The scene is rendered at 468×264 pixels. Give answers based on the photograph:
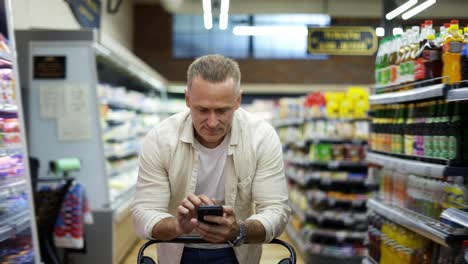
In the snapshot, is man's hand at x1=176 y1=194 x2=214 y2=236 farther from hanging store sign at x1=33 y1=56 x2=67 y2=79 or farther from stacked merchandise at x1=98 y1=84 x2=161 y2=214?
stacked merchandise at x1=98 y1=84 x2=161 y2=214

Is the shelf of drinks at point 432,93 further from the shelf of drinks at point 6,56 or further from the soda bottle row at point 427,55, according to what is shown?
the shelf of drinks at point 6,56

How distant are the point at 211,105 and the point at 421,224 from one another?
5.87ft

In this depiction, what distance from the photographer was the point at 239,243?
2.40m

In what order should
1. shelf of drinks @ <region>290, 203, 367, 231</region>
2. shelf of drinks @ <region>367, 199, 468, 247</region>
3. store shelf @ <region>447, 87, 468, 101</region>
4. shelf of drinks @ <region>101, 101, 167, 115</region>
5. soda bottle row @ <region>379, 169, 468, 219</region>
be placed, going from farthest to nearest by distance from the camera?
1. shelf of drinks @ <region>101, 101, 167, 115</region>
2. shelf of drinks @ <region>290, 203, 367, 231</region>
3. soda bottle row @ <region>379, 169, 468, 219</region>
4. shelf of drinks @ <region>367, 199, 468, 247</region>
5. store shelf @ <region>447, 87, 468, 101</region>

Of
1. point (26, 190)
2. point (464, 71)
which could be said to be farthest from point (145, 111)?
point (464, 71)

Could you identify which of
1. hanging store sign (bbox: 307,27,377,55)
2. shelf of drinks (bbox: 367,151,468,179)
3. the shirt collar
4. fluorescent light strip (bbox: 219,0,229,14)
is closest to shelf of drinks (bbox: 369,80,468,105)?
shelf of drinks (bbox: 367,151,468,179)

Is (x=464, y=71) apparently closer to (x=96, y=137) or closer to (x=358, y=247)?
(x=96, y=137)

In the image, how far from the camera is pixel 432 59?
3385 millimetres

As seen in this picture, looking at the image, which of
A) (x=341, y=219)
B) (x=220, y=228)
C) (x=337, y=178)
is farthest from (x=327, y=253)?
(x=220, y=228)

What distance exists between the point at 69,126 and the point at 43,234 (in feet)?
4.24

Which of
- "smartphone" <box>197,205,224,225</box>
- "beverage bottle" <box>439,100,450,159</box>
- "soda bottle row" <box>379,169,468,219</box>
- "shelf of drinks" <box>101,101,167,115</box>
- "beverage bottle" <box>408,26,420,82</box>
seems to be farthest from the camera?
Answer: "shelf of drinks" <box>101,101,167,115</box>

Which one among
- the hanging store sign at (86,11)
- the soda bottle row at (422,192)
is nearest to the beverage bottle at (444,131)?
the soda bottle row at (422,192)

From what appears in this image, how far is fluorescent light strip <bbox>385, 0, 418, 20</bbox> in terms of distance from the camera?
4.11m

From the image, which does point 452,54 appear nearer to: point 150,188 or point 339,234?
point 150,188
